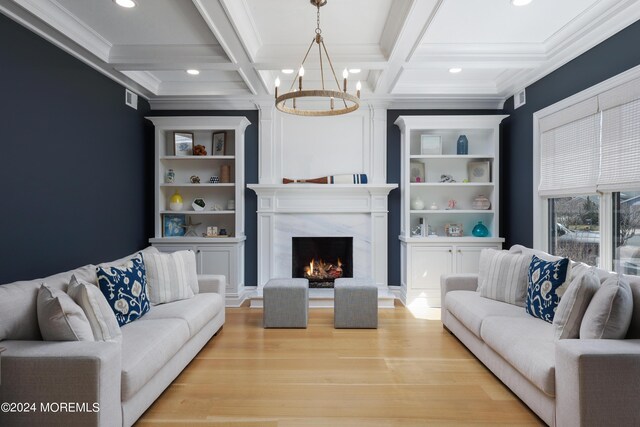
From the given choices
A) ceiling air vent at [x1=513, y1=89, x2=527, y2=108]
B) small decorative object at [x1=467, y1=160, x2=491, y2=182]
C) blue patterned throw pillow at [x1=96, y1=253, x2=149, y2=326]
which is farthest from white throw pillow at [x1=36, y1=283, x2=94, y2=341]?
ceiling air vent at [x1=513, y1=89, x2=527, y2=108]

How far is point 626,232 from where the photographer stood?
318 centimetres

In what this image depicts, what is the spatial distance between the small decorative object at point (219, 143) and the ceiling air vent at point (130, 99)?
3.43ft

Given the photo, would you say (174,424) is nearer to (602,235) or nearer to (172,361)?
(172,361)

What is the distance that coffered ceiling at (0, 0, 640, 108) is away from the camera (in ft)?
9.98

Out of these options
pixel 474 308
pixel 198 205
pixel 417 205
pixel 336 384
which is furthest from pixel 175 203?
pixel 474 308

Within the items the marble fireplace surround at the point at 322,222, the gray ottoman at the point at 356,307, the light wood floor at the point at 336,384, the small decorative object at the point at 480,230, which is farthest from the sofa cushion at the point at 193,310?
the small decorative object at the point at 480,230

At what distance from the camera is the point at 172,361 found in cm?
274

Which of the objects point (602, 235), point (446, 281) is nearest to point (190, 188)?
point (446, 281)

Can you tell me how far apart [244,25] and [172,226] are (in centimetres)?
302

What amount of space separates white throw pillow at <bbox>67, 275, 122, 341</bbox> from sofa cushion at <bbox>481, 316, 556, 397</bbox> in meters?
2.45

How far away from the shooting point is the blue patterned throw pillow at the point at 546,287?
2.84 meters

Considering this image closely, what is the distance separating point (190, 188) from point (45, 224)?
231cm

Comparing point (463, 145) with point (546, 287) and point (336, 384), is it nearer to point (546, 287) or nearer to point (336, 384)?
point (546, 287)

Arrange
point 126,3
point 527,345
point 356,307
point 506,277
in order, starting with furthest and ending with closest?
point 356,307, point 506,277, point 126,3, point 527,345
